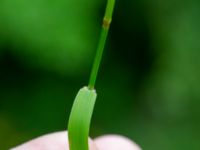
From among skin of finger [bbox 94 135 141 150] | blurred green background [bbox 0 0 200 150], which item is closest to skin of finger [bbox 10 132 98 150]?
skin of finger [bbox 94 135 141 150]

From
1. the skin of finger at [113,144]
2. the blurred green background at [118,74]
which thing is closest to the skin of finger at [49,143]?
the skin of finger at [113,144]

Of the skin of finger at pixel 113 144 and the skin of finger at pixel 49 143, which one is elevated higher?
the skin of finger at pixel 49 143

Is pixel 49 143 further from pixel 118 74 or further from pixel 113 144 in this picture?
pixel 118 74

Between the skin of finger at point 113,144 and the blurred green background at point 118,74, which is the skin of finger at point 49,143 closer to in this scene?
the skin of finger at point 113,144

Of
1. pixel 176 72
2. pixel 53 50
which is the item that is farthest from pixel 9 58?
pixel 176 72

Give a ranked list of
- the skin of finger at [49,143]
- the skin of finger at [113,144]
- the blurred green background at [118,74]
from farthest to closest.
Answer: the blurred green background at [118,74]
the skin of finger at [113,144]
the skin of finger at [49,143]

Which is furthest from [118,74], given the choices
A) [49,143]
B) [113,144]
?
[49,143]

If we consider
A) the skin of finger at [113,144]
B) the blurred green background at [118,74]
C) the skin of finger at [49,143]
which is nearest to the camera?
the skin of finger at [49,143]

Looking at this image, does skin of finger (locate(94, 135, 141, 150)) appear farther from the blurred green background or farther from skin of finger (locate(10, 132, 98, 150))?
the blurred green background
